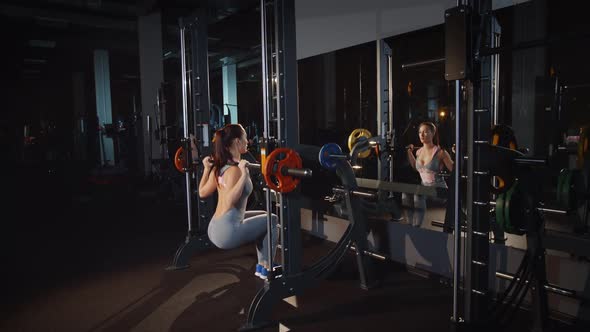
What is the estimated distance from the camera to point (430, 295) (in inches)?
117

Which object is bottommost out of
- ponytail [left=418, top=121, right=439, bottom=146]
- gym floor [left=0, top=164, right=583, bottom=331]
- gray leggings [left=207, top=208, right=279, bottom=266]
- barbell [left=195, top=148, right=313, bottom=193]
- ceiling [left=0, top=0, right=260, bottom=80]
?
gym floor [left=0, top=164, right=583, bottom=331]

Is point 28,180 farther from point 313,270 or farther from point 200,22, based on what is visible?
point 313,270

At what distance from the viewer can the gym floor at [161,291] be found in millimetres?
2633

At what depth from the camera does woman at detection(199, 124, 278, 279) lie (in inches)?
114

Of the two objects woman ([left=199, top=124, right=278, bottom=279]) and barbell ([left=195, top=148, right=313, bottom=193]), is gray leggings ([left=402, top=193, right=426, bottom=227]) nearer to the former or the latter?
woman ([left=199, top=124, right=278, bottom=279])

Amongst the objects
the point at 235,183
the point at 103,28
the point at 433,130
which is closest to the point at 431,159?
the point at 433,130

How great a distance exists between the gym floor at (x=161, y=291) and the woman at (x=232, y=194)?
1.52 ft

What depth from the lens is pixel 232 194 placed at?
9.49 ft

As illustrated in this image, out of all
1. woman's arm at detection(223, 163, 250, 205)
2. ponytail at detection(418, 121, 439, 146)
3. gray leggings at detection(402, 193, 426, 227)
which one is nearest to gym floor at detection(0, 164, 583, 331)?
woman's arm at detection(223, 163, 250, 205)

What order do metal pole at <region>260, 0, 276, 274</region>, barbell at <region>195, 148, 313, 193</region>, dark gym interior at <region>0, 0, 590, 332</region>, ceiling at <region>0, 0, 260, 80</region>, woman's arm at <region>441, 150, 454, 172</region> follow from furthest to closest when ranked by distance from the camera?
ceiling at <region>0, 0, 260, 80</region>
woman's arm at <region>441, 150, 454, 172</region>
metal pole at <region>260, 0, 276, 274</region>
barbell at <region>195, 148, 313, 193</region>
dark gym interior at <region>0, 0, 590, 332</region>

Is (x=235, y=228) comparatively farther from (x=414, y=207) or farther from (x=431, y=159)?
(x=414, y=207)

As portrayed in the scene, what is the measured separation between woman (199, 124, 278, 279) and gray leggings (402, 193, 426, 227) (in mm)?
1969

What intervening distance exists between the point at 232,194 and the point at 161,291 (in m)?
0.98

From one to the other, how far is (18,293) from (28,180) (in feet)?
28.0
